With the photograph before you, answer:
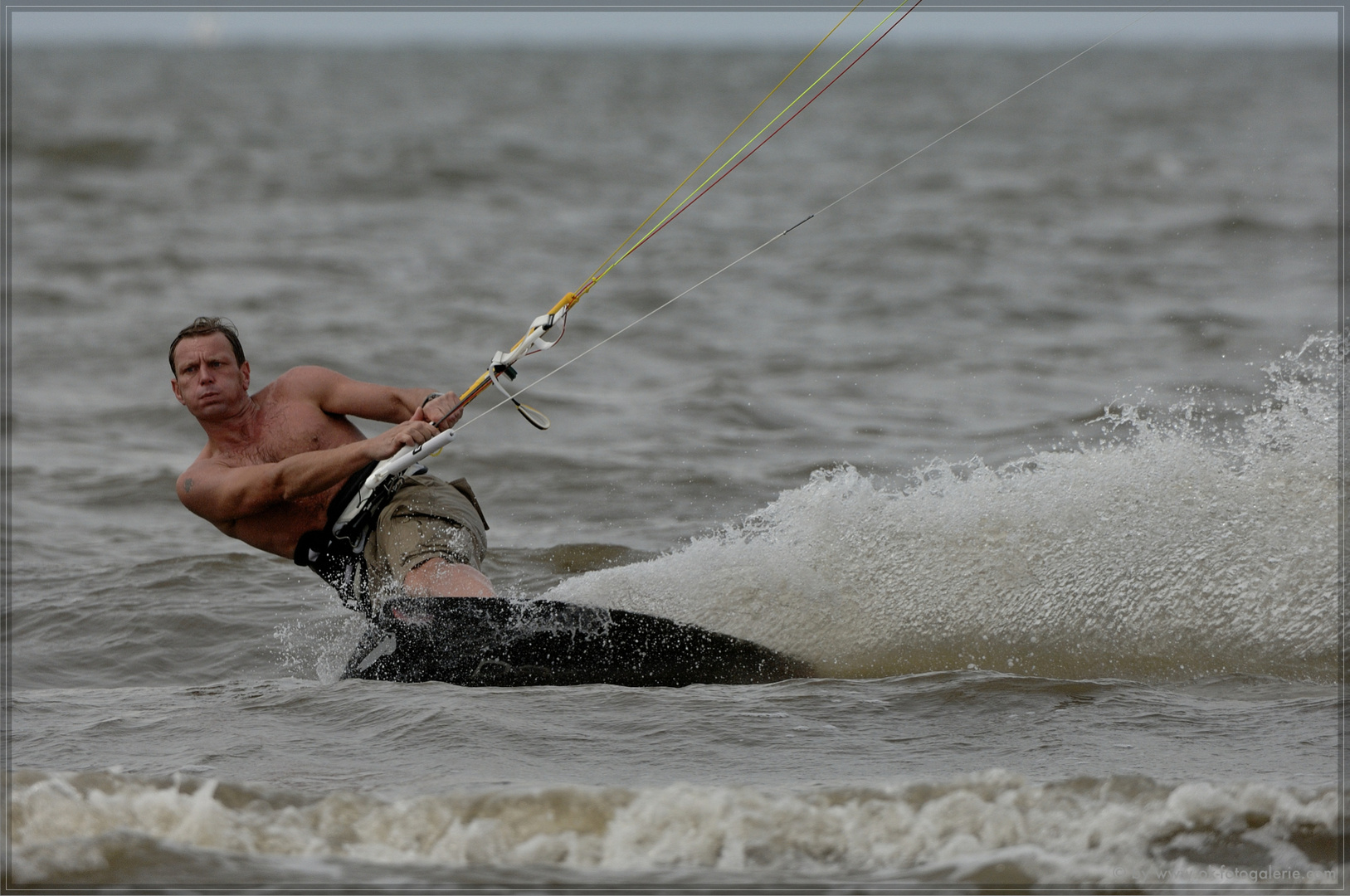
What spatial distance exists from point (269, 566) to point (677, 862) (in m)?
4.76

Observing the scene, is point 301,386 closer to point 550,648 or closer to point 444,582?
point 444,582

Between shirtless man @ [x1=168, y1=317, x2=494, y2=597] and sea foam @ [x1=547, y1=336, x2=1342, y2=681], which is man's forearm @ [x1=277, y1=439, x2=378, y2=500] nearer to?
shirtless man @ [x1=168, y1=317, x2=494, y2=597]

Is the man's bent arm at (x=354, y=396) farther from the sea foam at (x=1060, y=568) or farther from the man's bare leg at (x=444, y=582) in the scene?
the sea foam at (x=1060, y=568)

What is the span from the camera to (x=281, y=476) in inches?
213


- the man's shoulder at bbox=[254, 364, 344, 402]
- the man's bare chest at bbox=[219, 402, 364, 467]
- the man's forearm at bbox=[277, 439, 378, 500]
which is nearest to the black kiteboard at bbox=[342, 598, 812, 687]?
the man's forearm at bbox=[277, 439, 378, 500]

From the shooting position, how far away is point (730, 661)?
17.6ft

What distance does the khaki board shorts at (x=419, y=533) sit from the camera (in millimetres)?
5520

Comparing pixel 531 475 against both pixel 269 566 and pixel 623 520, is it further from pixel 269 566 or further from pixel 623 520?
pixel 269 566

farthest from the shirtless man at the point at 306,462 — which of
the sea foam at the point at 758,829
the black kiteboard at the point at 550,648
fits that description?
the sea foam at the point at 758,829

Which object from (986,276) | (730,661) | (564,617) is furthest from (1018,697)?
(986,276)

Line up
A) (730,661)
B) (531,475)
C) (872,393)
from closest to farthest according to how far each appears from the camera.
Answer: (730,661) < (531,475) < (872,393)

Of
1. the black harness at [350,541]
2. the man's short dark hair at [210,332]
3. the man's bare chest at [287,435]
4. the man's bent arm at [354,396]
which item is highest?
the man's short dark hair at [210,332]

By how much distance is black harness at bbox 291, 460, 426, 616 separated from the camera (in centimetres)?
570

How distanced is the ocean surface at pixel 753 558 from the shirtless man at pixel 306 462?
589 millimetres
